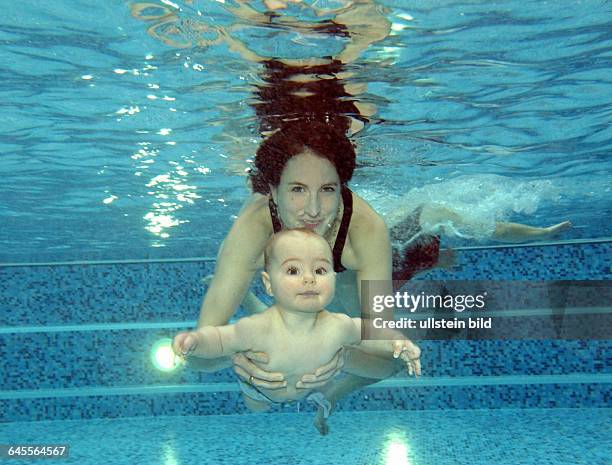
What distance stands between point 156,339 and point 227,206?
375cm

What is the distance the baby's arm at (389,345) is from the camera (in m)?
4.79

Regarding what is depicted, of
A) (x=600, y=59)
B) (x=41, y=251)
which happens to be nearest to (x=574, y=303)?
(x=600, y=59)

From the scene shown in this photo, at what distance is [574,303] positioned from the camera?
1358cm

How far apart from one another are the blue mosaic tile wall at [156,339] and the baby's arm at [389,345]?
8.90 metres

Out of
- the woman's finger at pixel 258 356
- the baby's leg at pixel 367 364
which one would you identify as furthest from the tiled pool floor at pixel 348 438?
the woman's finger at pixel 258 356

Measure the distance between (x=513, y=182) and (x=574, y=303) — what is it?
11.9ft

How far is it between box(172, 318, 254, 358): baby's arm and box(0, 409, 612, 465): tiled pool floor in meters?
5.10

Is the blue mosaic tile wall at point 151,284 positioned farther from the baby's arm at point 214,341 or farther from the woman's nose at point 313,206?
the baby's arm at point 214,341

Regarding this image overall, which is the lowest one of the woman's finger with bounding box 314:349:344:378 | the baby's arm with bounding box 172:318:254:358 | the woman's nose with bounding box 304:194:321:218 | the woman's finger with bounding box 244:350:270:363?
the woman's finger with bounding box 314:349:344:378

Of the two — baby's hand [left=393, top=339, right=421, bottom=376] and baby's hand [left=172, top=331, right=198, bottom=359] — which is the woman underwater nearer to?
baby's hand [left=393, top=339, right=421, bottom=376]

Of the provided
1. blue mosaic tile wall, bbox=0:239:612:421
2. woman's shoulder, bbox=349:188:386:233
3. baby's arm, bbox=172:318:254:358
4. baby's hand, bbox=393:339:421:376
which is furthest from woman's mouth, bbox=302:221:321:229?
blue mosaic tile wall, bbox=0:239:612:421

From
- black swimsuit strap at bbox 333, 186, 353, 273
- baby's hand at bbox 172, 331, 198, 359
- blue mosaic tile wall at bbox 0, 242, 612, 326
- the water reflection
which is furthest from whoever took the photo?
blue mosaic tile wall at bbox 0, 242, 612, 326

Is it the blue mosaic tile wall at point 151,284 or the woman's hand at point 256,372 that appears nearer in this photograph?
the woman's hand at point 256,372

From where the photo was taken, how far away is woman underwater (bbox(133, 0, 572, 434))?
517 cm
